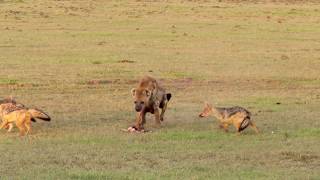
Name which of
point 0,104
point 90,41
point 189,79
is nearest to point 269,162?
point 0,104

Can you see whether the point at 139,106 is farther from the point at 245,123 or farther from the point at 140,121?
the point at 245,123

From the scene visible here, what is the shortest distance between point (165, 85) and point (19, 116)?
675cm

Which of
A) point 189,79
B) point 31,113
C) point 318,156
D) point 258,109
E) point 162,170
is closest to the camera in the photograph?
point 162,170

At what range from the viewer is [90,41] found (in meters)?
27.0

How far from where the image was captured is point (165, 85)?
18.2m

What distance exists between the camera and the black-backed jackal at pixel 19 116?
11.8 m

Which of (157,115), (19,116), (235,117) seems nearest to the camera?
(19,116)

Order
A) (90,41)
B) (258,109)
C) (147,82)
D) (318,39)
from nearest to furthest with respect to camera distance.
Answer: (147,82), (258,109), (90,41), (318,39)

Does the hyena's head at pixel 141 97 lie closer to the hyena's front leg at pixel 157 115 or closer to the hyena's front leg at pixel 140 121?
the hyena's front leg at pixel 140 121

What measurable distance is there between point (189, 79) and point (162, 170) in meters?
9.54

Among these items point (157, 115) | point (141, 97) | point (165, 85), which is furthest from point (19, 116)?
point (165, 85)

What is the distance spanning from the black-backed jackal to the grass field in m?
0.21

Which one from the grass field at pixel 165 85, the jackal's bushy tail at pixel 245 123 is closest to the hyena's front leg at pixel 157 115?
the grass field at pixel 165 85

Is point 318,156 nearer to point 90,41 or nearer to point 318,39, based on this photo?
point 90,41
